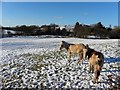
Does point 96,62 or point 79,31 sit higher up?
point 79,31

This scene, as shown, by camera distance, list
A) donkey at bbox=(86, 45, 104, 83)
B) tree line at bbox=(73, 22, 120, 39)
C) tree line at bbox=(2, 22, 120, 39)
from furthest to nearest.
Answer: tree line at bbox=(2, 22, 120, 39) → tree line at bbox=(73, 22, 120, 39) → donkey at bbox=(86, 45, 104, 83)

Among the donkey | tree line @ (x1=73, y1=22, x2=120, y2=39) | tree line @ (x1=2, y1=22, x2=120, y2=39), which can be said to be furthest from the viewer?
tree line @ (x1=2, y1=22, x2=120, y2=39)

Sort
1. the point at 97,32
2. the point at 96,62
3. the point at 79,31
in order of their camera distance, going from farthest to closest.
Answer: the point at 79,31, the point at 97,32, the point at 96,62

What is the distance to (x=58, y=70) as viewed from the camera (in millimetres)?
10305

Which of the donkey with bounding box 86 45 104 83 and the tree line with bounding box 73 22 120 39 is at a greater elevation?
the tree line with bounding box 73 22 120 39

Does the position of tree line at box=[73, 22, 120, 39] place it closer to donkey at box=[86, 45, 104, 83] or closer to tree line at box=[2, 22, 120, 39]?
tree line at box=[2, 22, 120, 39]

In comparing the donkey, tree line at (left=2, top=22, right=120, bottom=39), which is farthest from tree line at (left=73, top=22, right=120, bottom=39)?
the donkey

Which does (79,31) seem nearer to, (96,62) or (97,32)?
(97,32)

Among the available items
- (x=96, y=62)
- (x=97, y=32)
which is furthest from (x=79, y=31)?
(x=96, y=62)

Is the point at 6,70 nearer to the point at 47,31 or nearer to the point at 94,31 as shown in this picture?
the point at 94,31

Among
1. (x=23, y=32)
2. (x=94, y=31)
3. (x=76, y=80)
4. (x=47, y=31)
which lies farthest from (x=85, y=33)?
(x=76, y=80)

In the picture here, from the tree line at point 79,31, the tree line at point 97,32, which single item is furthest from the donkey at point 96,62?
the tree line at point 97,32

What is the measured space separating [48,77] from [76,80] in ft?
4.23

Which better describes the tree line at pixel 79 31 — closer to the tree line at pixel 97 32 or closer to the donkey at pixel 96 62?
the tree line at pixel 97 32
